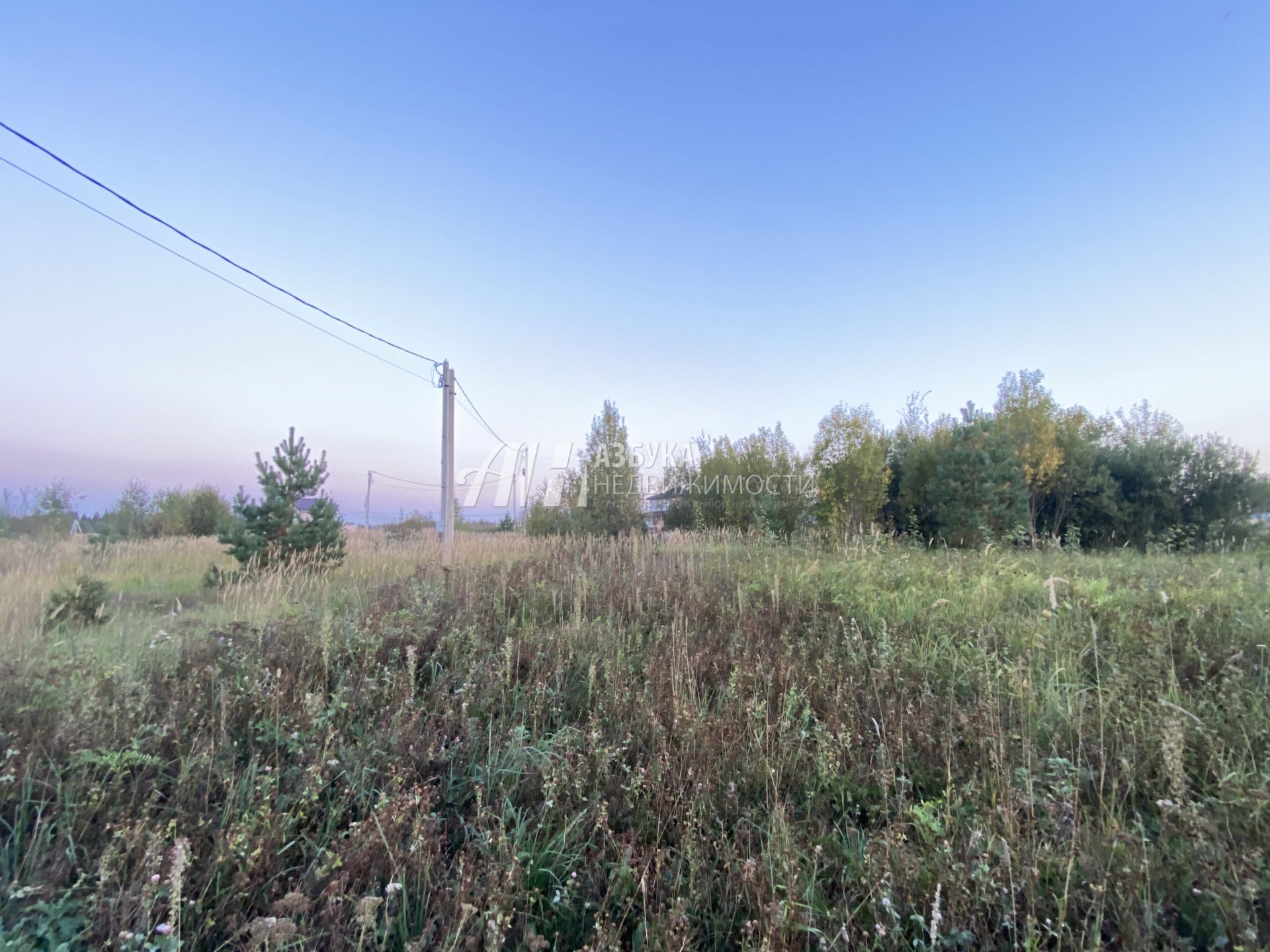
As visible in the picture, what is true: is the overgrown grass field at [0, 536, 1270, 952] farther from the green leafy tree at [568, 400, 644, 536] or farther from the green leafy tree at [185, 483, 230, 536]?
the green leafy tree at [185, 483, 230, 536]

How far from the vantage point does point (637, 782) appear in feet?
5.95

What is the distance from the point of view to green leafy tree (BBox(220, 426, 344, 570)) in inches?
250

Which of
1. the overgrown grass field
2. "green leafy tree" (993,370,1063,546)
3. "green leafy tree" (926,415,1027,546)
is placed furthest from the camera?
"green leafy tree" (993,370,1063,546)

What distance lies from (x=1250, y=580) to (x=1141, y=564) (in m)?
1.86

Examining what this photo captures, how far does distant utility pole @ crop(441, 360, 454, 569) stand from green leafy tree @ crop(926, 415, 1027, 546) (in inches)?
440

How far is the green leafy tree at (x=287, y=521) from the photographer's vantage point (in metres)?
6.34

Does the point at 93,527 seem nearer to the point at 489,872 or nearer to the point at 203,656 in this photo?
the point at 203,656

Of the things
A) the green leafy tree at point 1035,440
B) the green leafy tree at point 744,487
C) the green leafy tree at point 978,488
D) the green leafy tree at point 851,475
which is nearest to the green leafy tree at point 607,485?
the green leafy tree at point 744,487

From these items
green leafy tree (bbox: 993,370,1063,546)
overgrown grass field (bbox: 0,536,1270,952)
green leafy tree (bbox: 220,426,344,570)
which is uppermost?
green leafy tree (bbox: 993,370,1063,546)

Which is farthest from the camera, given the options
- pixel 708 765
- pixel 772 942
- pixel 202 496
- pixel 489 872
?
pixel 202 496

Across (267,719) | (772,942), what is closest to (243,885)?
(267,719)

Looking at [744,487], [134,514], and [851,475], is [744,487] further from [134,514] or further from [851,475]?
[134,514]

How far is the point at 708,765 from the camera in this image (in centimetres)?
198

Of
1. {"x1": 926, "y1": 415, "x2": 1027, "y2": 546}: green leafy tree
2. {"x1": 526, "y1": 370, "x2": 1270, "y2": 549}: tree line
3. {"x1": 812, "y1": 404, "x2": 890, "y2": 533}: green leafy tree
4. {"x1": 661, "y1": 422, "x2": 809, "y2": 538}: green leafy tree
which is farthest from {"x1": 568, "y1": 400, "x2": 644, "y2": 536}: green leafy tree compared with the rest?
{"x1": 926, "y1": 415, "x2": 1027, "y2": 546}: green leafy tree
